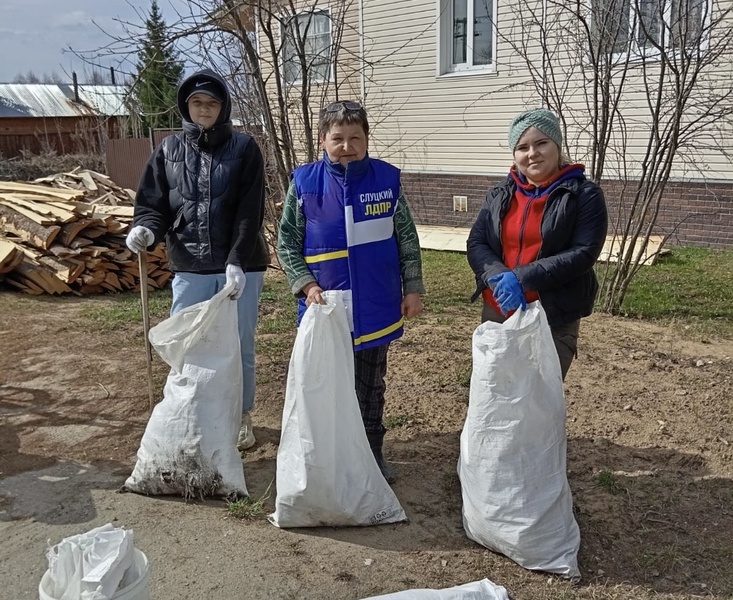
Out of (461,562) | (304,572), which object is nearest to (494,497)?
(461,562)

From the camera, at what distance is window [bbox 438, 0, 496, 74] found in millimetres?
10516

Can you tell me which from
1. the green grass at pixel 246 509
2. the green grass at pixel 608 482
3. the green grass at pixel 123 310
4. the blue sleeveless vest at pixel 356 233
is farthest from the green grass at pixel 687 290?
the green grass at pixel 123 310

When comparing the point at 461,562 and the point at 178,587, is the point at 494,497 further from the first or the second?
the point at 178,587

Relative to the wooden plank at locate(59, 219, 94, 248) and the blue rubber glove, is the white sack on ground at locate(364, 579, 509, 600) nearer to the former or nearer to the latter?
the blue rubber glove

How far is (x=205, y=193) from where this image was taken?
312cm

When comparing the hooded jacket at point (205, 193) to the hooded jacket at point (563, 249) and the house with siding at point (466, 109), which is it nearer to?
the hooded jacket at point (563, 249)

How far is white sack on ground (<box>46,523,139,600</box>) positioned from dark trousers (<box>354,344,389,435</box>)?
122cm

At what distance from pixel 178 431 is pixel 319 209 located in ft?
3.66

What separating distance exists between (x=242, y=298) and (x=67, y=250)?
450 centimetres

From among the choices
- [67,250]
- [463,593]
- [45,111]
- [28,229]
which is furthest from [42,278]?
[45,111]

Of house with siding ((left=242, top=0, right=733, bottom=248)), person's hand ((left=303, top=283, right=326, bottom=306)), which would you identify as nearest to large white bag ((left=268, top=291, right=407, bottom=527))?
person's hand ((left=303, top=283, right=326, bottom=306))

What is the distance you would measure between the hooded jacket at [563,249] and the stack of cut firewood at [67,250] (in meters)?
5.53

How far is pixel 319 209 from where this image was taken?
274 centimetres

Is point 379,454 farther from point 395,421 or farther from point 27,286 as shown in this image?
point 27,286
